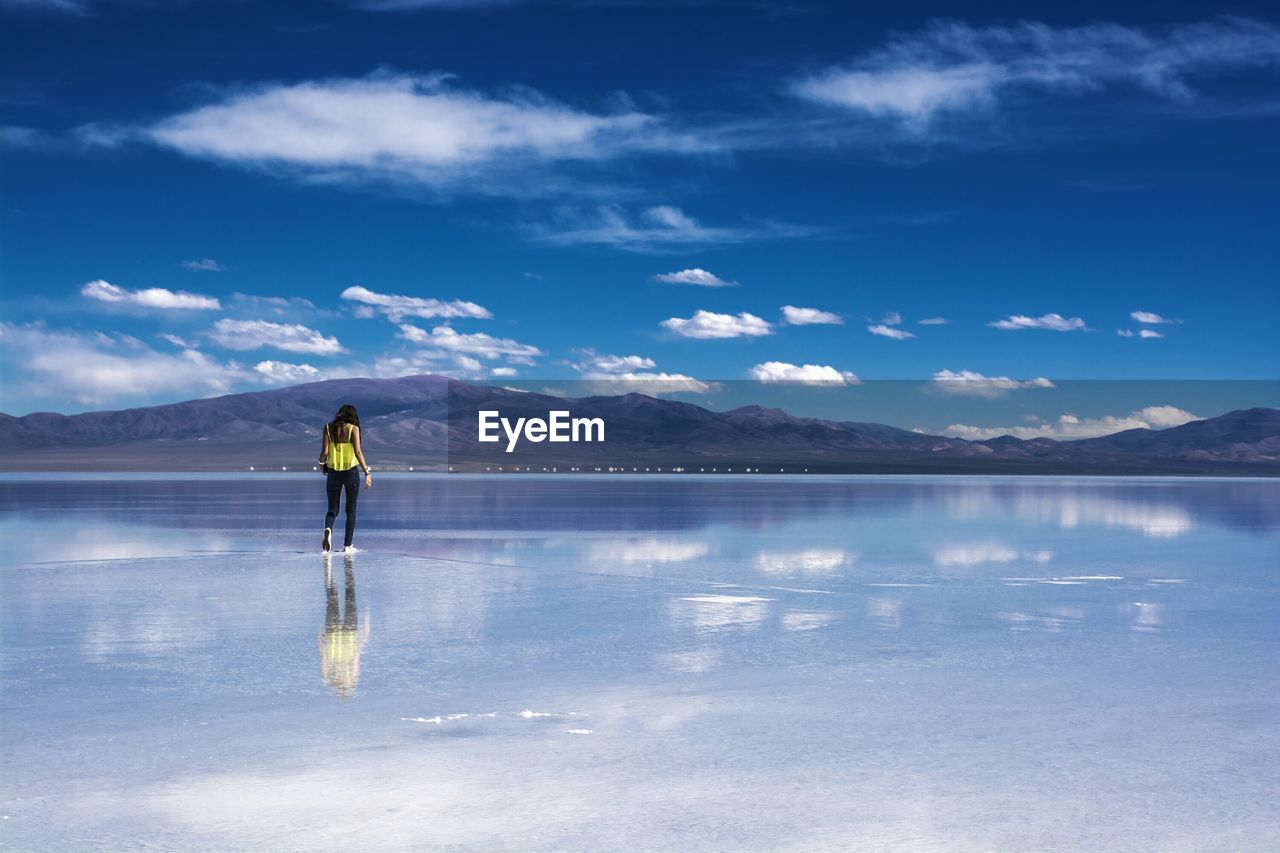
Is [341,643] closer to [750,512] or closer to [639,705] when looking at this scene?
[639,705]

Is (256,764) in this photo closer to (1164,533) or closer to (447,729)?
(447,729)

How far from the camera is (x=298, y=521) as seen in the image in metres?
26.2

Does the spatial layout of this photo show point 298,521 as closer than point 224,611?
No

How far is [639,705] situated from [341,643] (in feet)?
10.2

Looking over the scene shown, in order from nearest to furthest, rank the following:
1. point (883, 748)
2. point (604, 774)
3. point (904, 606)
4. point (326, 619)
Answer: point (604, 774)
point (883, 748)
point (326, 619)
point (904, 606)

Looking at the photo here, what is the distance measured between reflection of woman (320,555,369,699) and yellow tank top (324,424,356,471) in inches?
190

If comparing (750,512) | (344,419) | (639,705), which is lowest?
(639,705)

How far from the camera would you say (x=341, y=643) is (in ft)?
30.7

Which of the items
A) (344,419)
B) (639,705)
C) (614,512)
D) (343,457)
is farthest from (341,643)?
(614,512)

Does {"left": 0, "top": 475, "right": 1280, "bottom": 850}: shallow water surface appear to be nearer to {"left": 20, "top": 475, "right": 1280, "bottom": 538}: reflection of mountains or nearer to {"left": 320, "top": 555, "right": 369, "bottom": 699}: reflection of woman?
{"left": 320, "top": 555, "right": 369, "bottom": 699}: reflection of woman

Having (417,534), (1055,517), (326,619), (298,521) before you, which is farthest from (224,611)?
(1055,517)

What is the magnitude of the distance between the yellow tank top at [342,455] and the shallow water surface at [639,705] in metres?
2.20

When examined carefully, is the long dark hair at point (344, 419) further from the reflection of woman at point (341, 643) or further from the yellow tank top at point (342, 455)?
the reflection of woman at point (341, 643)

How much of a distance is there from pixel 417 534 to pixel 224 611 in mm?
10660
